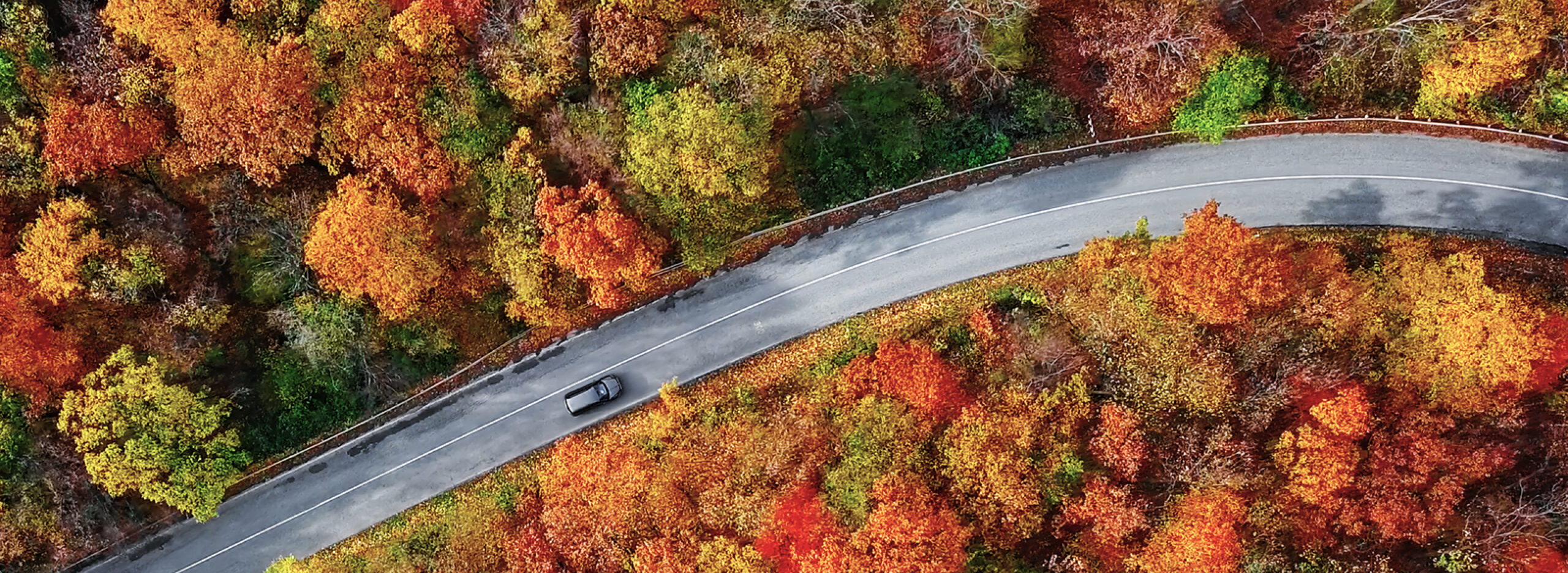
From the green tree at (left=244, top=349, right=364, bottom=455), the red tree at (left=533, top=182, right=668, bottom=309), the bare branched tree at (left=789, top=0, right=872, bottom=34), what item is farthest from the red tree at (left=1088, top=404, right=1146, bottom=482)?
the green tree at (left=244, top=349, right=364, bottom=455)

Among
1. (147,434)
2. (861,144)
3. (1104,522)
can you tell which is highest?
(861,144)

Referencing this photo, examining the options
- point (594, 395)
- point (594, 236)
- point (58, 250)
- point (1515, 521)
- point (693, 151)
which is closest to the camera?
point (58, 250)

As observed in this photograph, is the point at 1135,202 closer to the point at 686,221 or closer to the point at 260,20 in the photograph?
the point at 686,221

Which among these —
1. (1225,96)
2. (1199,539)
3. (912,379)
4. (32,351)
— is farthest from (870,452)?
(32,351)

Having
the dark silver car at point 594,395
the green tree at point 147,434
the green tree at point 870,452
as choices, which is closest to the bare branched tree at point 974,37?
the green tree at point 870,452

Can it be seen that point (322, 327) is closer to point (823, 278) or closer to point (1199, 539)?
point (823, 278)

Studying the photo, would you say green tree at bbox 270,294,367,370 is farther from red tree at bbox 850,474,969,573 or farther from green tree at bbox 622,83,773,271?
red tree at bbox 850,474,969,573
